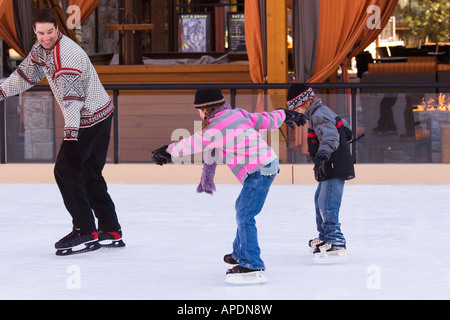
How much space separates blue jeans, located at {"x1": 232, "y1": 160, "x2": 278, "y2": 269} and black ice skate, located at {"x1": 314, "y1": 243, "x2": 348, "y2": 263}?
0.67 m

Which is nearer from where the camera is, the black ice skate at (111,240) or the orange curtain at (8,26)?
the black ice skate at (111,240)

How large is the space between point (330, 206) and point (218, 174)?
3942mm

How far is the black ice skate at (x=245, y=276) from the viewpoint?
5.46m

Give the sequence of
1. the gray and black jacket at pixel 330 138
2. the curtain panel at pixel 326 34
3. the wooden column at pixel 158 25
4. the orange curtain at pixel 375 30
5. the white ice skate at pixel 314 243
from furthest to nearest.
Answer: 1. the wooden column at pixel 158 25
2. the orange curtain at pixel 375 30
3. the curtain panel at pixel 326 34
4. the white ice skate at pixel 314 243
5. the gray and black jacket at pixel 330 138

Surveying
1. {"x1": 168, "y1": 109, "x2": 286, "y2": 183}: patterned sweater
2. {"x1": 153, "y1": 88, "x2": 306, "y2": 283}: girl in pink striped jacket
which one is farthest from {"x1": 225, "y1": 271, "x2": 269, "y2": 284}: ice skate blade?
{"x1": 168, "y1": 109, "x2": 286, "y2": 183}: patterned sweater

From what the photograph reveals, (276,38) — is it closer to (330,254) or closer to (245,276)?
(330,254)

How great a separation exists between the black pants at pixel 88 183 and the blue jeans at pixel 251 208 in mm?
1306

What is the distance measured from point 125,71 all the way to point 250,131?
609 cm

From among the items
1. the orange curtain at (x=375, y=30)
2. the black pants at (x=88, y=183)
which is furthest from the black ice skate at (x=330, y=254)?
the orange curtain at (x=375, y=30)

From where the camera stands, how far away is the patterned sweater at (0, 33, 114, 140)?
20.4 ft

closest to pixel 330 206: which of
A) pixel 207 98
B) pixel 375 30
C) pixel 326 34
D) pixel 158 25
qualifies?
pixel 207 98

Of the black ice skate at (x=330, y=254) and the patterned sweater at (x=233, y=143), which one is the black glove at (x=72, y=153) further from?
the black ice skate at (x=330, y=254)

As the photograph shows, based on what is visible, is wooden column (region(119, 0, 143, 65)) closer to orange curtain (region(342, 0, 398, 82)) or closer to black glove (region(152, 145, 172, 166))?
orange curtain (region(342, 0, 398, 82))
